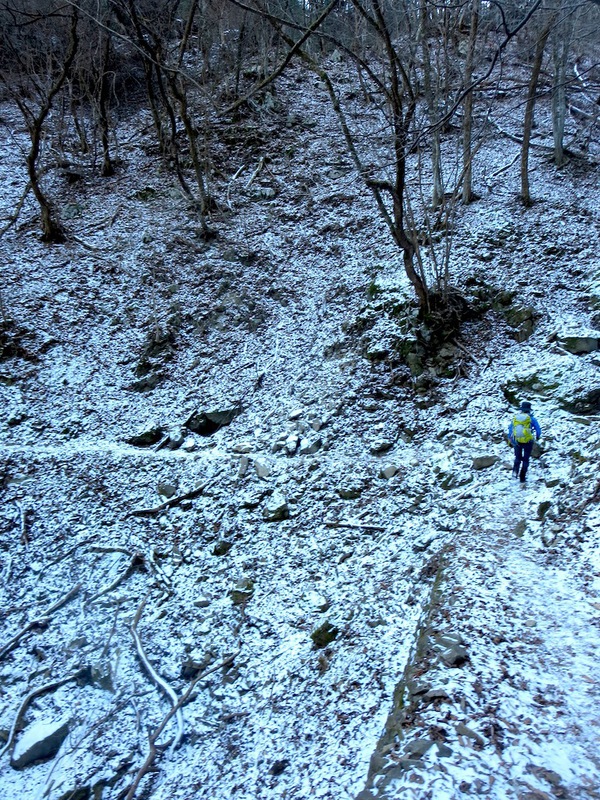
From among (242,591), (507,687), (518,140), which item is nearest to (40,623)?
(242,591)

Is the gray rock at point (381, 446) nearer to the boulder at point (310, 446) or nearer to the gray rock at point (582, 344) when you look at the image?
the boulder at point (310, 446)

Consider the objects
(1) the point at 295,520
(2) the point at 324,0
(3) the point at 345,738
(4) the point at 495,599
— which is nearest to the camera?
(3) the point at 345,738

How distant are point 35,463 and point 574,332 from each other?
11.7 m

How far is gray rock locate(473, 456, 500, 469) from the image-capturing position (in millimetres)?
8453

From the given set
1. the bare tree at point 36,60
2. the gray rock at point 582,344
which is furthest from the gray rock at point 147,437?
the gray rock at point 582,344

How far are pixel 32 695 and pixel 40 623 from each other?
1088 millimetres

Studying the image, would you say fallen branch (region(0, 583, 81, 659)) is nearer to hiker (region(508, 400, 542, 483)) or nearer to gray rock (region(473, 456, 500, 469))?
gray rock (region(473, 456, 500, 469))

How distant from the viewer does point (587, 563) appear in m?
Result: 5.98

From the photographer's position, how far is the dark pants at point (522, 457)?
7758 millimetres

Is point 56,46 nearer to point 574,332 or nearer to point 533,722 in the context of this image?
point 574,332

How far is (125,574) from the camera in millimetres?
7816

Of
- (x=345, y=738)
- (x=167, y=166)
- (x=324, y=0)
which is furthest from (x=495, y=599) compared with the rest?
(x=324, y=0)

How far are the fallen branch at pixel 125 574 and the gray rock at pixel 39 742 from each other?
1.77 meters

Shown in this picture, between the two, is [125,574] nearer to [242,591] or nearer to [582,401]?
[242,591]
